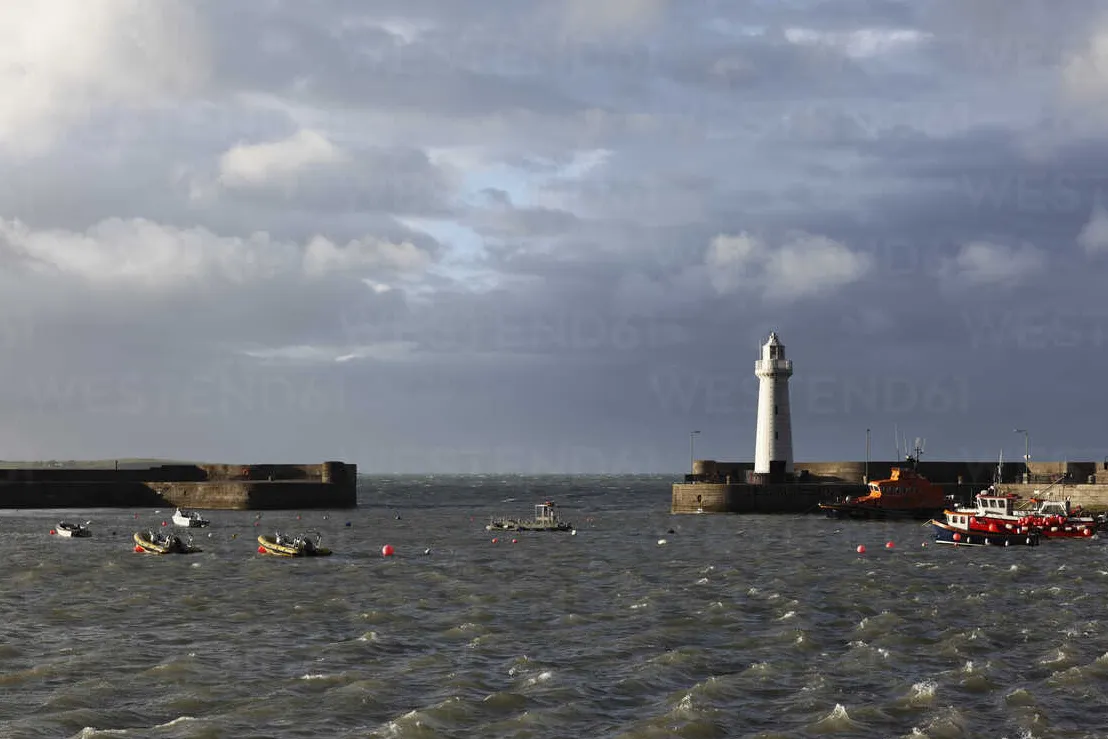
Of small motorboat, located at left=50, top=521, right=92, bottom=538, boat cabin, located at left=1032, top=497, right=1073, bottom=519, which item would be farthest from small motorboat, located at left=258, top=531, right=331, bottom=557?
boat cabin, located at left=1032, top=497, right=1073, bottom=519

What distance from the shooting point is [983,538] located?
64750 mm

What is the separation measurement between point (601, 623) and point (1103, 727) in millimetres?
15276

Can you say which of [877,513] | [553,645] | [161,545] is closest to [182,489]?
[161,545]

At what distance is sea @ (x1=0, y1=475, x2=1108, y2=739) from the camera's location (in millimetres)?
22750

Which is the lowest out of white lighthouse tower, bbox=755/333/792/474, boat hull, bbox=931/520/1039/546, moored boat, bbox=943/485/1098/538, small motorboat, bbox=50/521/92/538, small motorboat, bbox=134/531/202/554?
small motorboat, bbox=50/521/92/538

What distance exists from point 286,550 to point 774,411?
1924 inches

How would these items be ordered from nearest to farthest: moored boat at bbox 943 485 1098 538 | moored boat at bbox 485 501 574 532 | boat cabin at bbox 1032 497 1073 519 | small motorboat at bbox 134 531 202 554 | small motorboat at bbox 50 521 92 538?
small motorboat at bbox 134 531 202 554, moored boat at bbox 943 485 1098 538, small motorboat at bbox 50 521 92 538, boat cabin at bbox 1032 497 1073 519, moored boat at bbox 485 501 574 532

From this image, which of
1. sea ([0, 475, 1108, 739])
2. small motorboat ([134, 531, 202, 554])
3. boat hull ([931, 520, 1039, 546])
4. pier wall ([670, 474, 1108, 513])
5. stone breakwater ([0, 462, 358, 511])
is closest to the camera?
sea ([0, 475, 1108, 739])

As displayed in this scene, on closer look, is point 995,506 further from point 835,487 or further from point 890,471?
point 890,471

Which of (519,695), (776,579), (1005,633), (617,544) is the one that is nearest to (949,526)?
(617,544)

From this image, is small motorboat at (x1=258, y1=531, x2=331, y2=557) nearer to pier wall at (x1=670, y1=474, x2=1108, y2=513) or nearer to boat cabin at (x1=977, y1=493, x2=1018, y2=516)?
boat cabin at (x1=977, y1=493, x2=1018, y2=516)

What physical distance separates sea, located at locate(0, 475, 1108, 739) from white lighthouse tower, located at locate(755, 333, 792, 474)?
3531cm

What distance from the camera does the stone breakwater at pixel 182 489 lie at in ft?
345

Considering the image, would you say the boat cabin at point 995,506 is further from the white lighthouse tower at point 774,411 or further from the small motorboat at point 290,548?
the small motorboat at point 290,548
